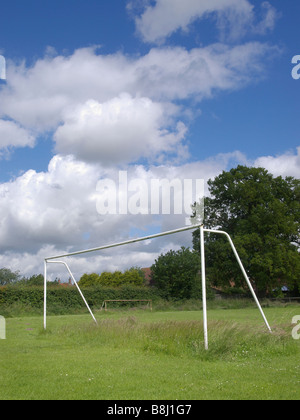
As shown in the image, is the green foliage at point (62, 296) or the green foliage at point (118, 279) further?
the green foliage at point (118, 279)

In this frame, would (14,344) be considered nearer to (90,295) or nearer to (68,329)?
(68,329)

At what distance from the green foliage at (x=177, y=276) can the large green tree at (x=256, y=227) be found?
1493 cm

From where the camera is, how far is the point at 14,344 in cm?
1065

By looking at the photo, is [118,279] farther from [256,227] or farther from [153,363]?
[153,363]

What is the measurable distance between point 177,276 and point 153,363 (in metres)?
12.1

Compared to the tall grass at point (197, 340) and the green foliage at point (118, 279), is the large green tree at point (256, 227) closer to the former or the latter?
the green foliage at point (118, 279)

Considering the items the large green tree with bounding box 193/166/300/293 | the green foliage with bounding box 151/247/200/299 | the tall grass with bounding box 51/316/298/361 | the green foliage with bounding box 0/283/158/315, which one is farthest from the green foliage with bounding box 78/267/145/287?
the tall grass with bounding box 51/316/298/361

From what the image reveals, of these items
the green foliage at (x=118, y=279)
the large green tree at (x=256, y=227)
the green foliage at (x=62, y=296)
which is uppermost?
the large green tree at (x=256, y=227)

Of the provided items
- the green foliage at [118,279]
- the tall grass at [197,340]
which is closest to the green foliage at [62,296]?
the green foliage at [118,279]

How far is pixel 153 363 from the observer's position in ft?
23.5

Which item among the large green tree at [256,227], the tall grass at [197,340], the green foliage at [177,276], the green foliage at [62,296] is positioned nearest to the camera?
the tall grass at [197,340]

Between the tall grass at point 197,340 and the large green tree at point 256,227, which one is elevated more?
the large green tree at point 256,227

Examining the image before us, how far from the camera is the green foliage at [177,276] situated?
17703 mm

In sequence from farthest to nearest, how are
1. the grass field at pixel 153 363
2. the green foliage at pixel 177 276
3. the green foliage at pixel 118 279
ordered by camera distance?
the green foliage at pixel 118 279 < the green foliage at pixel 177 276 < the grass field at pixel 153 363
